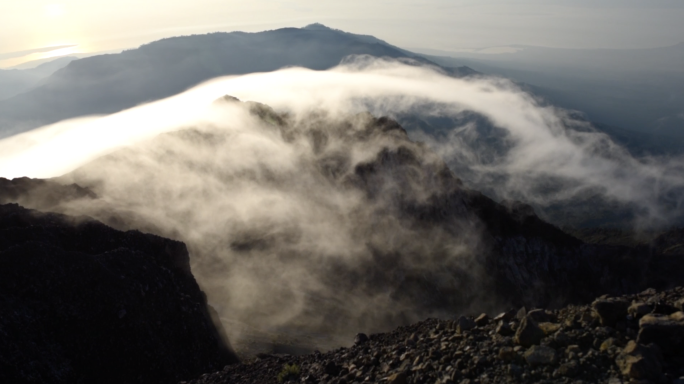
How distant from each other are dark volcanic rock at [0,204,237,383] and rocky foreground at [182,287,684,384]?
10.1 meters

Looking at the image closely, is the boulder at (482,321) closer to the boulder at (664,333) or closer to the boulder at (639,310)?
the boulder at (639,310)

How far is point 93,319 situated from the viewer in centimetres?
→ 2034

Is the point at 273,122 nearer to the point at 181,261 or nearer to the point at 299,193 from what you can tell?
the point at 299,193

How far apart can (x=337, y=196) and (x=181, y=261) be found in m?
24.3

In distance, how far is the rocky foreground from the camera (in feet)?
30.2

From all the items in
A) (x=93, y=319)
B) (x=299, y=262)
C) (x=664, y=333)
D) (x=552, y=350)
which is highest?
(x=664, y=333)

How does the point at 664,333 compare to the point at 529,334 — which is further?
the point at 529,334

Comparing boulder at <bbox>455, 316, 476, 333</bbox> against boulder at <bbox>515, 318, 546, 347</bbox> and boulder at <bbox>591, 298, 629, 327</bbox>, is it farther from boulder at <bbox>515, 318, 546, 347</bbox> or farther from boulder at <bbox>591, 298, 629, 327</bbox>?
boulder at <bbox>591, 298, 629, 327</bbox>

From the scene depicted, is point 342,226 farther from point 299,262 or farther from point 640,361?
point 640,361

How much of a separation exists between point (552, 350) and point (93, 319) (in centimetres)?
1681

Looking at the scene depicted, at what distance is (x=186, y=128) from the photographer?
55375mm

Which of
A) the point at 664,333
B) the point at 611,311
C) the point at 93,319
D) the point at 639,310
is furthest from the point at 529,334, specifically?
the point at 93,319

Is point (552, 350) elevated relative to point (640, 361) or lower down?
lower down

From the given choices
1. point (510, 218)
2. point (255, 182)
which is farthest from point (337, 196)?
point (510, 218)
